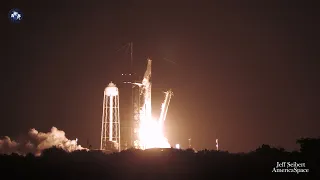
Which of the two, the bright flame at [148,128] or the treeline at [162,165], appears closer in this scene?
the treeline at [162,165]

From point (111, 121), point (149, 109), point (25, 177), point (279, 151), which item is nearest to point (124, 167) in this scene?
point (25, 177)

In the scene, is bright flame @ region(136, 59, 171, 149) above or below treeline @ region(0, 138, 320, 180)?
above

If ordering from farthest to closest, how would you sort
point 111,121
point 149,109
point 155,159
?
1. point 149,109
2. point 111,121
3. point 155,159

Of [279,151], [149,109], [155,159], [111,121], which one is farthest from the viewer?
[149,109]

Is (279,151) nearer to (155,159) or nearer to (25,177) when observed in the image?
(155,159)

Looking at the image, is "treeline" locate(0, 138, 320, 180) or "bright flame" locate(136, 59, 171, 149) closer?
"treeline" locate(0, 138, 320, 180)

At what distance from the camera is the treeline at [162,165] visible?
92.6 m

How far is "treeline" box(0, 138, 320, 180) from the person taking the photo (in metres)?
92.6

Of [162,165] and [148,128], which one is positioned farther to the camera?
[148,128]

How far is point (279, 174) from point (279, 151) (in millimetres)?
25135

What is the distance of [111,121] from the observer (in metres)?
154

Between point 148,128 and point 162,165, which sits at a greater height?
point 148,128

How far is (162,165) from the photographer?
10044 cm

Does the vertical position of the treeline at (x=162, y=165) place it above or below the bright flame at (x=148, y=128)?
below
